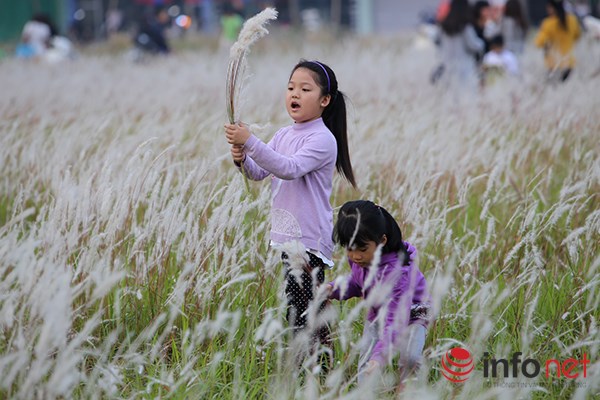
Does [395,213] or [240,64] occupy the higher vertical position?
[240,64]

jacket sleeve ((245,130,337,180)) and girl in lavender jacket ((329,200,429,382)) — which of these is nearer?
girl in lavender jacket ((329,200,429,382))

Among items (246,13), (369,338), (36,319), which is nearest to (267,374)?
(369,338)

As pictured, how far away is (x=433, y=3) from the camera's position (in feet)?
106

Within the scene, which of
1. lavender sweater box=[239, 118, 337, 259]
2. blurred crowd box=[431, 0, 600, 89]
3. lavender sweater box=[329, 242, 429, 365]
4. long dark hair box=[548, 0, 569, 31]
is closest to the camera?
lavender sweater box=[329, 242, 429, 365]

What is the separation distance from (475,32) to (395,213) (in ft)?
20.8

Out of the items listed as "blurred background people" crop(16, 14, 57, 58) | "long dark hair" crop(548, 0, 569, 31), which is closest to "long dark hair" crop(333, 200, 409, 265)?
"long dark hair" crop(548, 0, 569, 31)

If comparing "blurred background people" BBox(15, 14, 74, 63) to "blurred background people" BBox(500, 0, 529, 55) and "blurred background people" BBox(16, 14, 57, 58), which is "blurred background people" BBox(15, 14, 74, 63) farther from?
"blurred background people" BBox(500, 0, 529, 55)

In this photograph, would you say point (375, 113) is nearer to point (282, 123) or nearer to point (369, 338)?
point (282, 123)

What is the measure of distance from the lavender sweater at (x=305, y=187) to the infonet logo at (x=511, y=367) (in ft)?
1.84

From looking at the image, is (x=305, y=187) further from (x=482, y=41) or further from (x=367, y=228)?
(x=482, y=41)

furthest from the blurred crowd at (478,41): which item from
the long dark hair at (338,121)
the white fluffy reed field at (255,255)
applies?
the long dark hair at (338,121)

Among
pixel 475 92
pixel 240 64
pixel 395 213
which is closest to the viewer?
pixel 240 64

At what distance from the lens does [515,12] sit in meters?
11.3

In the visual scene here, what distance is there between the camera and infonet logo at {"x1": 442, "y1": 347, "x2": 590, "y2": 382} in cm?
271
